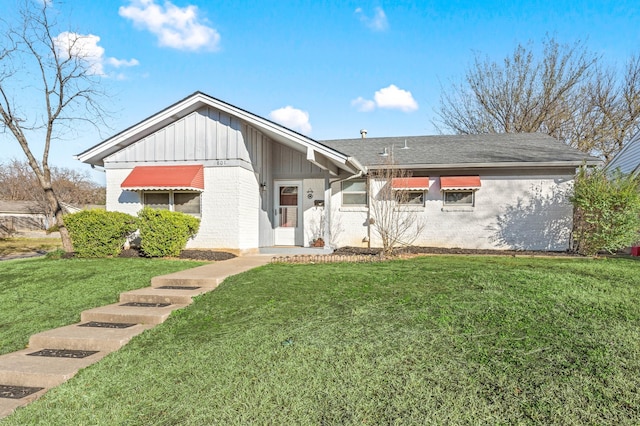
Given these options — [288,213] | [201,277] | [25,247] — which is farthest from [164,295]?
[25,247]

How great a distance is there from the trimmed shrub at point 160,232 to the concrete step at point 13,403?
6908 mm

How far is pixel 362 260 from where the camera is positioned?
9406 millimetres

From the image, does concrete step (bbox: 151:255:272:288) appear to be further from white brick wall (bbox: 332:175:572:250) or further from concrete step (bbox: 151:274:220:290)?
white brick wall (bbox: 332:175:572:250)

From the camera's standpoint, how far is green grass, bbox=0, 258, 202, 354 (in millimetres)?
5680

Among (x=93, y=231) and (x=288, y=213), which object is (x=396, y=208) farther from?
(x=93, y=231)

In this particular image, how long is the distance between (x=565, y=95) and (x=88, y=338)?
89.9 feet

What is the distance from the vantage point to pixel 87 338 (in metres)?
4.75

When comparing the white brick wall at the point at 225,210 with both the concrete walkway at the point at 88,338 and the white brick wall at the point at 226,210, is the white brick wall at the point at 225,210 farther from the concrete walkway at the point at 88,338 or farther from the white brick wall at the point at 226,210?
the concrete walkway at the point at 88,338

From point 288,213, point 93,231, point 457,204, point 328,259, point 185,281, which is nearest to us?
point 185,281

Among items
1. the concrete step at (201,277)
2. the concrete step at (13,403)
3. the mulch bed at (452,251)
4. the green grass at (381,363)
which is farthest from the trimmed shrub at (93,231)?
the concrete step at (13,403)

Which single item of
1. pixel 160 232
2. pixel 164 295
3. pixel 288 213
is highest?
pixel 288 213

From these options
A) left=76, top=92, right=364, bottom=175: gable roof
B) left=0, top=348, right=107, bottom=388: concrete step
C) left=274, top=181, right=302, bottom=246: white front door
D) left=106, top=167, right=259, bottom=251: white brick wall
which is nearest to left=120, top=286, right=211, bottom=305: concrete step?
left=0, top=348, right=107, bottom=388: concrete step

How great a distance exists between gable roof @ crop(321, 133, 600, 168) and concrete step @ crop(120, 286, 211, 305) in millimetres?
Result: 7149

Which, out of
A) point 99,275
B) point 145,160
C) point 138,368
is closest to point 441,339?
point 138,368
